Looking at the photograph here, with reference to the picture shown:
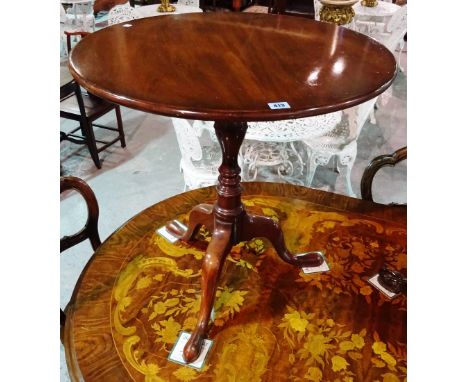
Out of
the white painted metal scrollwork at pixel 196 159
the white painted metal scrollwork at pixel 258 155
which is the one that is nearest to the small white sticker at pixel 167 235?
the white painted metal scrollwork at pixel 196 159

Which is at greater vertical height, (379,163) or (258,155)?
(379,163)

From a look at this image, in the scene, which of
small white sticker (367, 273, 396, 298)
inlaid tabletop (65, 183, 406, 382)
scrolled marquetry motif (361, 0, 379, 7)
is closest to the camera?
inlaid tabletop (65, 183, 406, 382)

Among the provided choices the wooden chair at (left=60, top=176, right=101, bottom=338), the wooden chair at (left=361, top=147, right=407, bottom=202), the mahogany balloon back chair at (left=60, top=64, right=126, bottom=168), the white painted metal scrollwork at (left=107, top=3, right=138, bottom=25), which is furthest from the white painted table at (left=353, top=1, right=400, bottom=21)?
the wooden chair at (left=60, top=176, right=101, bottom=338)

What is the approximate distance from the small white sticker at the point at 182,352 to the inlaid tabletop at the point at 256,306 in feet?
0.04

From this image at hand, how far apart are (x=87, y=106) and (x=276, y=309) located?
1.96 metres

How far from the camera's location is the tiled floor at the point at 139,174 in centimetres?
212

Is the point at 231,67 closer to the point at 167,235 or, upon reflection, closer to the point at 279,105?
the point at 279,105

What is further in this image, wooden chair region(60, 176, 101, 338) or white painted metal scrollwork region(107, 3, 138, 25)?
white painted metal scrollwork region(107, 3, 138, 25)

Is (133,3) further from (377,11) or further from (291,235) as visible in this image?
(291,235)

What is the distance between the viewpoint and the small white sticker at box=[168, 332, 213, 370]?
0.86 metres

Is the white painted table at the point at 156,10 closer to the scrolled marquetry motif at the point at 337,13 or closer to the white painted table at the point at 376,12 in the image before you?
the scrolled marquetry motif at the point at 337,13

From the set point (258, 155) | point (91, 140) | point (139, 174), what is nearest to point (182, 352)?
point (258, 155)

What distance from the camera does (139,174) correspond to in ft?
8.34

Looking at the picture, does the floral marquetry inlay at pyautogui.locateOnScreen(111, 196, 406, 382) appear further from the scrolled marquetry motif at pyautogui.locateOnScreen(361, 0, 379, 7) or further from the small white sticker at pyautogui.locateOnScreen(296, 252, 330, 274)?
the scrolled marquetry motif at pyautogui.locateOnScreen(361, 0, 379, 7)
